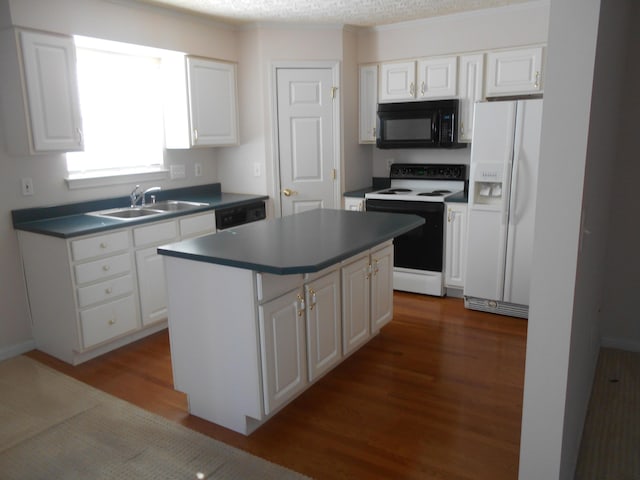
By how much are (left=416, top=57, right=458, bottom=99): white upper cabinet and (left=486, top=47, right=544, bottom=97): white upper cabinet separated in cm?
30

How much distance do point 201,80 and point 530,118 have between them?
2.70 m

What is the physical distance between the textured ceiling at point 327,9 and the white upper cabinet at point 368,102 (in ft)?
1.53

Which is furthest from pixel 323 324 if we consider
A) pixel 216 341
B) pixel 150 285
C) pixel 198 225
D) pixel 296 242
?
pixel 198 225

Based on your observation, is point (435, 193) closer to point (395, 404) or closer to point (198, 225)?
point (198, 225)

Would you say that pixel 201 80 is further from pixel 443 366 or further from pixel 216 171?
pixel 443 366

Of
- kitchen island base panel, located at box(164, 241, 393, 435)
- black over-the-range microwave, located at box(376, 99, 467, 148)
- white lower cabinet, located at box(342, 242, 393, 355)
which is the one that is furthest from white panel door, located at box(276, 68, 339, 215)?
kitchen island base panel, located at box(164, 241, 393, 435)

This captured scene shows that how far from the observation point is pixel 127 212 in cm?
388

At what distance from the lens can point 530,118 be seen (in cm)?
359

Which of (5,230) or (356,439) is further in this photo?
(5,230)

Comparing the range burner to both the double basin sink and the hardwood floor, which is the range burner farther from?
the double basin sink

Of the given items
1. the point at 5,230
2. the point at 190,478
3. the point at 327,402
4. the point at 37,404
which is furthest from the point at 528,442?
the point at 5,230

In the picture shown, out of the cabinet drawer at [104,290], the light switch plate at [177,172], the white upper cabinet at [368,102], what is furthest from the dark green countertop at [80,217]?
the white upper cabinet at [368,102]

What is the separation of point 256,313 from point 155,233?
165 cm

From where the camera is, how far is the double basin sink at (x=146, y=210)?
378cm
